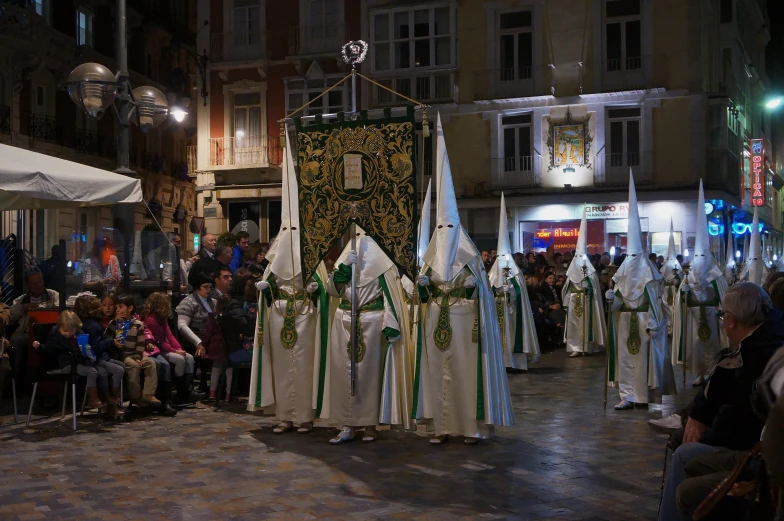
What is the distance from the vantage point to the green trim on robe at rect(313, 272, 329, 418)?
9.02 m

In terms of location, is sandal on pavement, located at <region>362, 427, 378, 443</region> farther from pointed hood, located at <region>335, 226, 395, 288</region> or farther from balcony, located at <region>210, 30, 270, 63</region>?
balcony, located at <region>210, 30, 270, 63</region>

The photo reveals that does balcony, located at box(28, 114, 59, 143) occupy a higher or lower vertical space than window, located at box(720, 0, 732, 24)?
lower

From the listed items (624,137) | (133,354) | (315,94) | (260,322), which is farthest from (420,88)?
(260,322)

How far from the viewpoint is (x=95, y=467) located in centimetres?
747

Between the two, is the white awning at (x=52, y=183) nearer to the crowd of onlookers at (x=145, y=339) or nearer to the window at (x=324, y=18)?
the crowd of onlookers at (x=145, y=339)

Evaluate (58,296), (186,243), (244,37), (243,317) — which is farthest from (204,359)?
(186,243)

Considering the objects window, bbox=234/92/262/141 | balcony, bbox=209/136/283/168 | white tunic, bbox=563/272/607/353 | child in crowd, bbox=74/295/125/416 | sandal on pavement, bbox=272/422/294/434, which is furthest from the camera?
window, bbox=234/92/262/141

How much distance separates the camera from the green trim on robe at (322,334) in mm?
9016

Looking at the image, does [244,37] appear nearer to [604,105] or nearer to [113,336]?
[604,105]

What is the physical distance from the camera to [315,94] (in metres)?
29.7

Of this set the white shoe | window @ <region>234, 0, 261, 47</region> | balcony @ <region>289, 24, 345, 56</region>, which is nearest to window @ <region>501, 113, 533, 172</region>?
balcony @ <region>289, 24, 345, 56</region>

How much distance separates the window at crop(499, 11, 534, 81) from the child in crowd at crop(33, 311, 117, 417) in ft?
66.7

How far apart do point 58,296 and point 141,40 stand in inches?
1068

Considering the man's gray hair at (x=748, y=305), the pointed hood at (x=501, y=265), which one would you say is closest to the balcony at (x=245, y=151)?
the pointed hood at (x=501, y=265)
